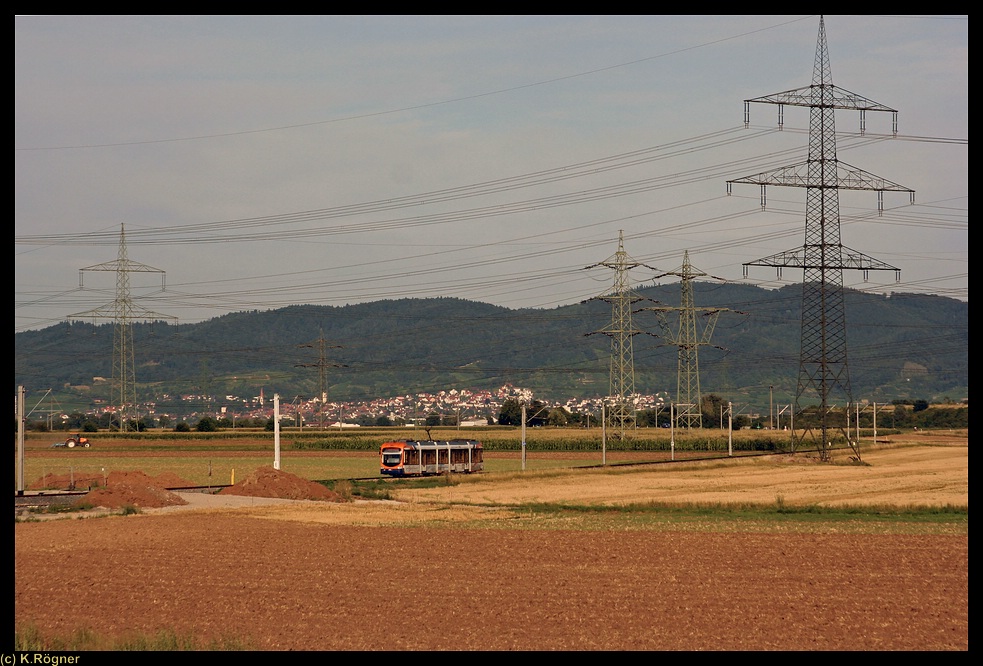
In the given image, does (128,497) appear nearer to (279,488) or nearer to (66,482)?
(279,488)

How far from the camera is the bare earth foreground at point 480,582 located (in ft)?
84.3

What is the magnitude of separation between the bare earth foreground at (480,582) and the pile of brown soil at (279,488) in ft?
30.1

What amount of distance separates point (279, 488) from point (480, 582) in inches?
1435

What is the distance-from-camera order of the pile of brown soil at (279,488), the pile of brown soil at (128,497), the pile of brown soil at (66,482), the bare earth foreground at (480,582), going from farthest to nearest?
1. the pile of brown soil at (66,482)
2. the pile of brown soil at (279,488)
3. the pile of brown soil at (128,497)
4. the bare earth foreground at (480,582)

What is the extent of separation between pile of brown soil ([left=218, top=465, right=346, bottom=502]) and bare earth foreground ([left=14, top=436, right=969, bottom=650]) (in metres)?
9.16

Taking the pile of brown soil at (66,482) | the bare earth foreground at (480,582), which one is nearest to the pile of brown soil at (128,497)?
the bare earth foreground at (480,582)

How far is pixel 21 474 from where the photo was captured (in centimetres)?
6650

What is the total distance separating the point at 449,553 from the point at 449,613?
11.3 m

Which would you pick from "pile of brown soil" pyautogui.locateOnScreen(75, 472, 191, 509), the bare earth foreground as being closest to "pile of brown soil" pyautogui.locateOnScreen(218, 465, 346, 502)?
"pile of brown soil" pyautogui.locateOnScreen(75, 472, 191, 509)

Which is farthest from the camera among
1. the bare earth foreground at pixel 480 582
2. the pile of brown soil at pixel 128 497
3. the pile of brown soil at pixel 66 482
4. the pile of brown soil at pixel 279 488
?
the pile of brown soil at pixel 66 482

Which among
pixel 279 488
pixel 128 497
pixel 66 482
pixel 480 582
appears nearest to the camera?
pixel 480 582

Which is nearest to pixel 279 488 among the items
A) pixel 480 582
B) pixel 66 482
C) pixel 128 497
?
pixel 128 497

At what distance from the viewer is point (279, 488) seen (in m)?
66.6

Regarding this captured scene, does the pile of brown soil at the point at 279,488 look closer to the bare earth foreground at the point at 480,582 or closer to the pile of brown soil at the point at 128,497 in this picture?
the pile of brown soil at the point at 128,497
